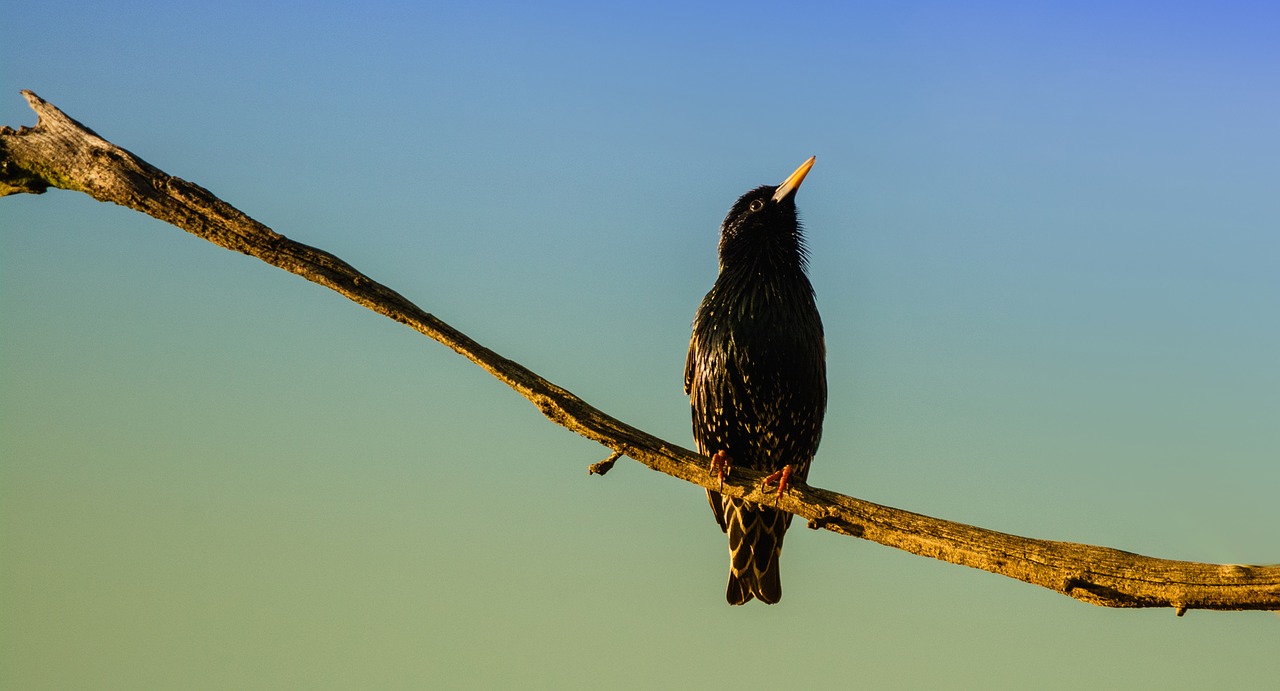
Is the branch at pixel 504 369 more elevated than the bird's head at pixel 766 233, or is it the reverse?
the bird's head at pixel 766 233

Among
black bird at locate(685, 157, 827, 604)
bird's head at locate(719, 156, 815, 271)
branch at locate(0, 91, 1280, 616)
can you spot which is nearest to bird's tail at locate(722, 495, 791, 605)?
black bird at locate(685, 157, 827, 604)

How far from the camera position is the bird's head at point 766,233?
5.31 meters

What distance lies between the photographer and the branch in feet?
11.5

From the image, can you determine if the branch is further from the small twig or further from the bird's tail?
the bird's tail

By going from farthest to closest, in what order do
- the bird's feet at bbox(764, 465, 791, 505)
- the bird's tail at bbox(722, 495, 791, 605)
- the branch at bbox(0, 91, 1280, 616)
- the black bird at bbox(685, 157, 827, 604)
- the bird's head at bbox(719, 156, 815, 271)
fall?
the bird's tail at bbox(722, 495, 791, 605) → the bird's head at bbox(719, 156, 815, 271) → the black bird at bbox(685, 157, 827, 604) → the bird's feet at bbox(764, 465, 791, 505) → the branch at bbox(0, 91, 1280, 616)

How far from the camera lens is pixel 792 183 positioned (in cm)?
521

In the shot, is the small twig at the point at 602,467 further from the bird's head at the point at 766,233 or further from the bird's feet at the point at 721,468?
the bird's head at the point at 766,233

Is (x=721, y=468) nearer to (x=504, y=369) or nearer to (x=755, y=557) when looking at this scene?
(x=504, y=369)

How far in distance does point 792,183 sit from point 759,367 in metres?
0.97

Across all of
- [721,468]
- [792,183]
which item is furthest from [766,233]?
[721,468]

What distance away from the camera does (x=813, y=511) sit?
3934 mm

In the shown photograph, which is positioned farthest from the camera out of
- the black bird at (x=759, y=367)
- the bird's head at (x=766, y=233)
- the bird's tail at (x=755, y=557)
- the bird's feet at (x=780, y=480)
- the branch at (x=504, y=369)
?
the bird's tail at (x=755, y=557)

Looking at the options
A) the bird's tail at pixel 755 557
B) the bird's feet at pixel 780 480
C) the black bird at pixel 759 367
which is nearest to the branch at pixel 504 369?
the bird's feet at pixel 780 480

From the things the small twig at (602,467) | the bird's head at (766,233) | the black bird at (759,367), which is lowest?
the small twig at (602,467)
